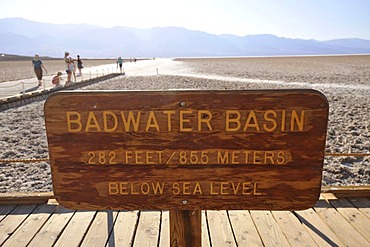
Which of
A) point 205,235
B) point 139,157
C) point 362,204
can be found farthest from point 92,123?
point 362,204

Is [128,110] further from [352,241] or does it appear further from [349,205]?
[349,205]

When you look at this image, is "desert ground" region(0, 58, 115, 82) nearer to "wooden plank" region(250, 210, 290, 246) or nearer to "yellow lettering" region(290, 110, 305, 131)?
"wooden plank" region(250, 210, 290, 246)

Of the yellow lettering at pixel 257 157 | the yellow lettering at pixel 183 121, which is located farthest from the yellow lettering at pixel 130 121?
the yellow lettering at pixel 257 157

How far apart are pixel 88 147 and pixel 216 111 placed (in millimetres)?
791

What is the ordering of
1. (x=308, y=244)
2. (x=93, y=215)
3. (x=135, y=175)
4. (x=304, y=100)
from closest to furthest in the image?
(x=304, y=100) < (x=135, y=175) < (x=308, y=244) < (x=93, y=215)

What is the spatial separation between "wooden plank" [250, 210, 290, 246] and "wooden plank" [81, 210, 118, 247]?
58.7 inches

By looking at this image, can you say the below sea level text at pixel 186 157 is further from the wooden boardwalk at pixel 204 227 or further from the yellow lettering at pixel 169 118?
the wooden boardwalk at pixel 204 227

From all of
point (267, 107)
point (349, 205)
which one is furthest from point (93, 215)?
point (349, 205)

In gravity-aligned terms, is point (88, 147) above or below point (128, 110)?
below

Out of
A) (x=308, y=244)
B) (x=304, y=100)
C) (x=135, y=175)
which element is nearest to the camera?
(x=304, y=100)

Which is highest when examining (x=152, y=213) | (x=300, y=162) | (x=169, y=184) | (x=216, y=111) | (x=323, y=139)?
(x=216, y=111)

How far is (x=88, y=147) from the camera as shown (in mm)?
1806

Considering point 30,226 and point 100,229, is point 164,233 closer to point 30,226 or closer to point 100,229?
point 100,229

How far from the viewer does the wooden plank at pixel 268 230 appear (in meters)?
2.81
